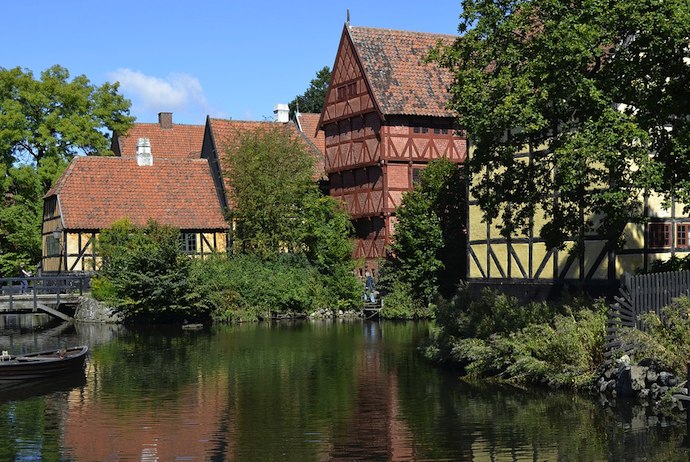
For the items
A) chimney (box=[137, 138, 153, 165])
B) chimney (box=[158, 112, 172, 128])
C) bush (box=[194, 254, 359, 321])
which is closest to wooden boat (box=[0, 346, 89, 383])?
bush (box=[194, 254, 359, 321])

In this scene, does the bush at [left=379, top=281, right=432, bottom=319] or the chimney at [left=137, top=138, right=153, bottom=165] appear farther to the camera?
the chimney at [left=137, top=138, right=153, bottom=165]

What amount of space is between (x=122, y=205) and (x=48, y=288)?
25.5 ft

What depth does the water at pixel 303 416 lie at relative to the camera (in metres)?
18.5

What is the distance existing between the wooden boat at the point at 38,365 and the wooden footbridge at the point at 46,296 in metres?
20.0

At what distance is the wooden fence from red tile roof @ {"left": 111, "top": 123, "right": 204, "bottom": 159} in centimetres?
4756

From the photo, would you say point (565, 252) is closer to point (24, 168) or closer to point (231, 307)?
point (231, 307)

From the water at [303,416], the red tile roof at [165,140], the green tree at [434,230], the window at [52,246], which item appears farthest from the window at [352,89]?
the water at [303,416]

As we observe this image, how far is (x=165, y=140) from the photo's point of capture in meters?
70.9

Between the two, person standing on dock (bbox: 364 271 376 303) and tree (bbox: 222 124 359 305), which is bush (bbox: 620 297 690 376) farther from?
tree (bbox: 222 124 359 305)

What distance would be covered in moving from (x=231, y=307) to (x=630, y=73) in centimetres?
2881

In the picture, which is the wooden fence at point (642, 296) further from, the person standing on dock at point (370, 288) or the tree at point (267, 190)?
the tree at point (267, 190)

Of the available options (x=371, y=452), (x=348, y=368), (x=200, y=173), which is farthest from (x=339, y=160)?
(x=371, y=452)

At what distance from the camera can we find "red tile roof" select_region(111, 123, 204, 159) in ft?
227

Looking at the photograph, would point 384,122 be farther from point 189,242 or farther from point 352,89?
point 189,242
